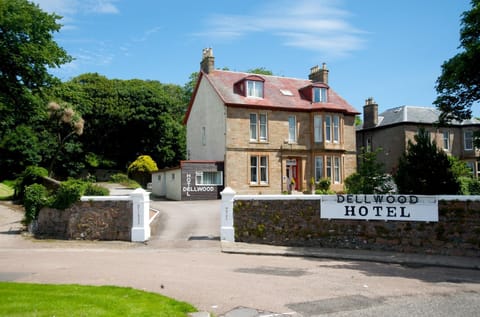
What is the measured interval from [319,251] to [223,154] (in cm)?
1812

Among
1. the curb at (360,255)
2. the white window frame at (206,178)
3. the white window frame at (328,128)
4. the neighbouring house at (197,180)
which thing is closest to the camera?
the curb at (360,255)

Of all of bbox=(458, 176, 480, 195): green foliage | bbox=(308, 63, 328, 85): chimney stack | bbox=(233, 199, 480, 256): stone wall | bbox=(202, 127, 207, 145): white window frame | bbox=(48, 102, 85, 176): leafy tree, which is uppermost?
bbox=(308, 63, 328, 85): chimney stack

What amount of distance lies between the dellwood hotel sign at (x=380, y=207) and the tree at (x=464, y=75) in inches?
156

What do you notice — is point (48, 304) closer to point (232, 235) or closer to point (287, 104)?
point (232, 235)

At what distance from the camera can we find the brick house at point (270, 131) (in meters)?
32.2

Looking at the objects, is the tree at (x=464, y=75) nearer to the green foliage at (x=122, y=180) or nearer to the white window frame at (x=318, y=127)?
the white window frame at (x=318, y=127)

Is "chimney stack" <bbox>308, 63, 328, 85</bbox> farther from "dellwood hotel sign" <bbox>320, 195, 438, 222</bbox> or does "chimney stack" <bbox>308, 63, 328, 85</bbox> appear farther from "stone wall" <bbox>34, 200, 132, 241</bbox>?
"stone wall" <bbox>34, 200, 132, 241</bbox>

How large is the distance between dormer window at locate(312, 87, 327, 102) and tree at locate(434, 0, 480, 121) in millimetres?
19230

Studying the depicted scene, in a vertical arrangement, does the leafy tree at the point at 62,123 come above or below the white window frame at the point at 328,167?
above

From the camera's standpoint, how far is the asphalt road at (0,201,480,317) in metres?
7.74

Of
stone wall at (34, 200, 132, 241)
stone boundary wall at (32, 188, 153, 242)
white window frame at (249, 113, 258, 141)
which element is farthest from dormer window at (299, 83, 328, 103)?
stone wall at (34, 200, 132, 241)

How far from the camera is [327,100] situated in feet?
119

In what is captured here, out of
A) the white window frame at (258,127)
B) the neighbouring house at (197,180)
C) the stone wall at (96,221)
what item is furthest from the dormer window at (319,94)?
the stone wall at (96,221)

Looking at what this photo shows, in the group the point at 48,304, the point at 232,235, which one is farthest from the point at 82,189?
the point at 48,304
